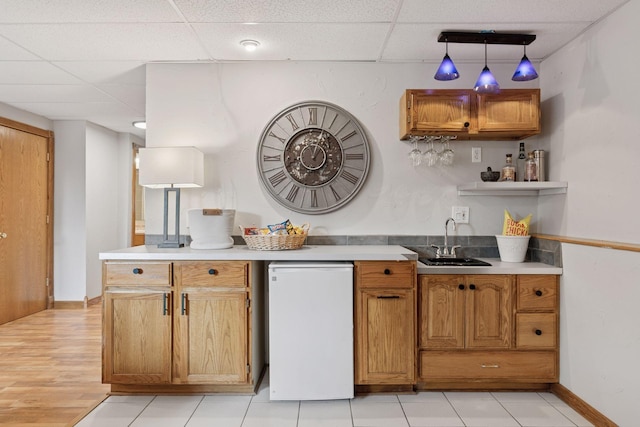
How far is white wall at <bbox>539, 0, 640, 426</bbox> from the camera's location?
200 centimetres

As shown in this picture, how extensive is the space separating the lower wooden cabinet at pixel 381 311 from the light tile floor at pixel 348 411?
0.24 m

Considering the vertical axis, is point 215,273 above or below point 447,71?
below

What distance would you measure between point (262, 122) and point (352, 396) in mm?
1983

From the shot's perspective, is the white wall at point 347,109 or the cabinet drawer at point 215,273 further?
the white wall at point 347,109

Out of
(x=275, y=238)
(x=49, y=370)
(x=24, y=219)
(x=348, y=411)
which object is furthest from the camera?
(x=24, y=219)

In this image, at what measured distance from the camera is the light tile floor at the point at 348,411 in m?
2.15

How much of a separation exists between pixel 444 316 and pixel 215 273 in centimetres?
145

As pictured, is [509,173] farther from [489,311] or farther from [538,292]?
[489,311]

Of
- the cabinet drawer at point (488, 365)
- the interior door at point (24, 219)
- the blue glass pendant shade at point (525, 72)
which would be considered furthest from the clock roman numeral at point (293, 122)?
the interior door at point (24, 219)

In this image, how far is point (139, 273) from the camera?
2.41m

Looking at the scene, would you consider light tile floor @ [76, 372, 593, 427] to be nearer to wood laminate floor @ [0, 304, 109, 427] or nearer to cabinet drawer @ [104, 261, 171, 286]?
wood laminate floor @ [0, 304, 109, 427]

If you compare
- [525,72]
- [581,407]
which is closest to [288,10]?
[525,72]

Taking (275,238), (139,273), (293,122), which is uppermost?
(293,122)

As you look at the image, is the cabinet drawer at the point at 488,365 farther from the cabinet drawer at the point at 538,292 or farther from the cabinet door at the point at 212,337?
the cabinet door at the point at 212,337
